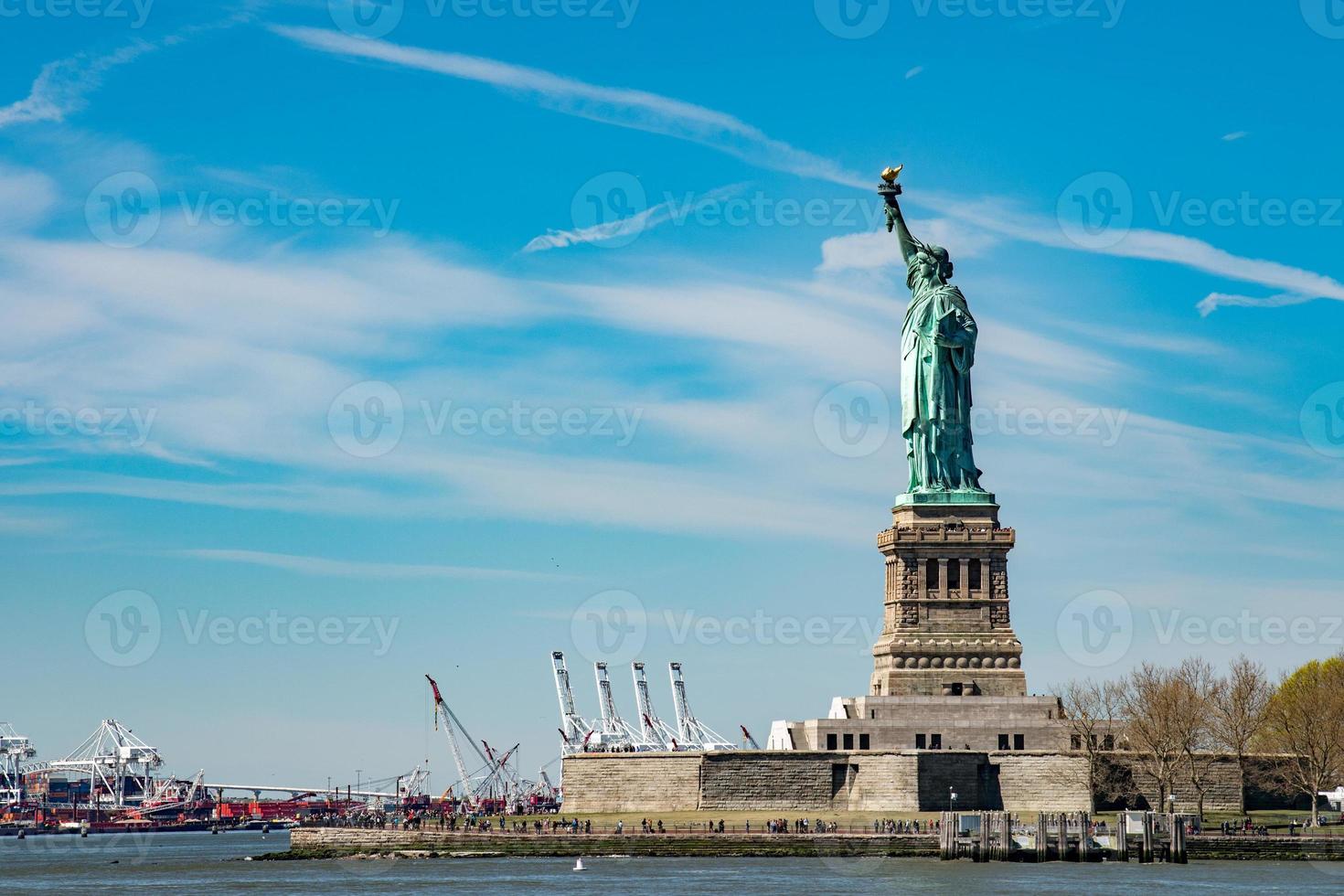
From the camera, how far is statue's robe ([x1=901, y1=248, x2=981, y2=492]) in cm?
11038

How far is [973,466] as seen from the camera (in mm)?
111125

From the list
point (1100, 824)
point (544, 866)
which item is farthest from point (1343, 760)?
point (544, 866)

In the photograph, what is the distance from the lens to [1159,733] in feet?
330

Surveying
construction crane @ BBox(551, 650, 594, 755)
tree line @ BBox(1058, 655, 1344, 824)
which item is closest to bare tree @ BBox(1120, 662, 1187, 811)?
tree line @ BBox(1058, 655, 1344, 824)

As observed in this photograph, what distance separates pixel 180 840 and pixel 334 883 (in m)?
114

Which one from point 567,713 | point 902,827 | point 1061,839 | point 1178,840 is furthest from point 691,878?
point 567,713

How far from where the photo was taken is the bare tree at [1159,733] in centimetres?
10025

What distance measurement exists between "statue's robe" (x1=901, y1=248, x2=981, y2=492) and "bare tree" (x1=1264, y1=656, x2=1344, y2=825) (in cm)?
1964

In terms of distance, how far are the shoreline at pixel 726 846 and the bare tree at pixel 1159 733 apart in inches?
321

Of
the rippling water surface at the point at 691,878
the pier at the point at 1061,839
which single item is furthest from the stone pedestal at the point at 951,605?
the rippling water surface at the point at 691,878

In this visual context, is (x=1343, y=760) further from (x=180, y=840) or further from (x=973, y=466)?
(x=180, y=840)

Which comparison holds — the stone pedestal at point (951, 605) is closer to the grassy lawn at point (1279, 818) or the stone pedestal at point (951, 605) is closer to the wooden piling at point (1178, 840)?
the grassy lawn at point (1279, 818)

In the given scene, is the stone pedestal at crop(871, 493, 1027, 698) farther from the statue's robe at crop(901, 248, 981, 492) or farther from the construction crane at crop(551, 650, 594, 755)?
the construction crane at crop(551, 650, 594, 755)

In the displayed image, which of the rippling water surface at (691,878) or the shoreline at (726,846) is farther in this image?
the shoreline at (726,846)
